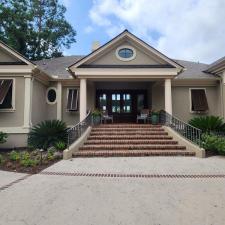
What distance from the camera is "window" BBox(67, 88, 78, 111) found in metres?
16.4

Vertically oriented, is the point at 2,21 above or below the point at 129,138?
above

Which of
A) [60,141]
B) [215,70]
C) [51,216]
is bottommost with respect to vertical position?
[51,216]

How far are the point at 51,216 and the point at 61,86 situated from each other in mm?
12813

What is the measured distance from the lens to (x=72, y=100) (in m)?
16.7

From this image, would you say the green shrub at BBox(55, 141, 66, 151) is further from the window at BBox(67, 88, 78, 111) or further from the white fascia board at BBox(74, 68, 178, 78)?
the white fascia board at BBox(74, 68, 178, 78)

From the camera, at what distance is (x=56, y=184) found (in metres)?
7.03

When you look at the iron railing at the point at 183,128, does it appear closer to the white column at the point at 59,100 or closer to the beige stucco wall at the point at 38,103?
the white column at the point at 59,100

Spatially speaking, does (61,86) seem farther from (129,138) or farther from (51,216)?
(51,216)

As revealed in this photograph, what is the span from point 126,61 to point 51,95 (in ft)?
16.7

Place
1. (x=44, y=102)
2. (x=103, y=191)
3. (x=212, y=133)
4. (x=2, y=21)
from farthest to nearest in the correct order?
1. (x=2, y=21)
2. (x=44, y=102)
3. (x=212, y=133)
4. (x=103, y=191)

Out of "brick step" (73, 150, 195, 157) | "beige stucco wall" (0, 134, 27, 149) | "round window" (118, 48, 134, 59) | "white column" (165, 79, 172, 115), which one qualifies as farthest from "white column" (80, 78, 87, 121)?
"white column" (165, 79, 172, 115)

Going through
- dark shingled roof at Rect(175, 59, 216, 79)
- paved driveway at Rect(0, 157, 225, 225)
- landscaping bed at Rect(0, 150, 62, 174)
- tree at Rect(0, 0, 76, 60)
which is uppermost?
tree at Rect(0, 0, 76, 60)

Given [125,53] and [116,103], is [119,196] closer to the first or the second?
[125,53]

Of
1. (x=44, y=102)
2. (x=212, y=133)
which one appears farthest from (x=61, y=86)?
(x=212, y=133)
